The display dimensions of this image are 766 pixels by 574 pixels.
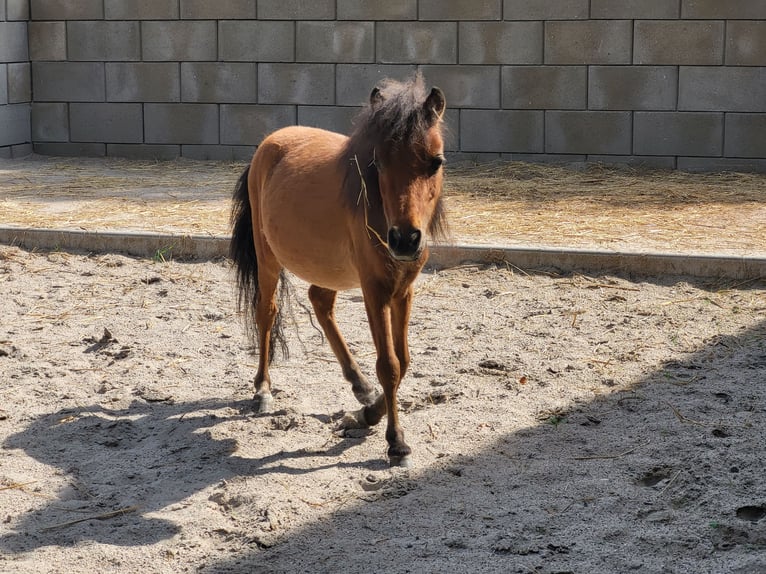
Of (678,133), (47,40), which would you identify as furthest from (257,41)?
(678,133)

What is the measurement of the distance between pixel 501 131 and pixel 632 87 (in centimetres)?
139

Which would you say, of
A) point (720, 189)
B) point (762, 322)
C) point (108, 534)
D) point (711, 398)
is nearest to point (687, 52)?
point (720, 189)

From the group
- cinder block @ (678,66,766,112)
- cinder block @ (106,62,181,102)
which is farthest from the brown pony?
cinder block @ (106,62,181,102)

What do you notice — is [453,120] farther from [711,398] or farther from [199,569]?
[199,569]

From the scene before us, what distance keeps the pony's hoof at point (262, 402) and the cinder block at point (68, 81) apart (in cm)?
775

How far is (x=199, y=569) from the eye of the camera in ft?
11.4

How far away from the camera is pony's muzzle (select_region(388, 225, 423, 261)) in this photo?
3811 mm

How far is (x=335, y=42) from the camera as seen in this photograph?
1090 cm

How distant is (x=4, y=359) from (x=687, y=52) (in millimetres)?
7210

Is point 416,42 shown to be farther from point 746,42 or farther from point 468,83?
point 746,42

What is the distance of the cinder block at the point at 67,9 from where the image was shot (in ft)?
37.8

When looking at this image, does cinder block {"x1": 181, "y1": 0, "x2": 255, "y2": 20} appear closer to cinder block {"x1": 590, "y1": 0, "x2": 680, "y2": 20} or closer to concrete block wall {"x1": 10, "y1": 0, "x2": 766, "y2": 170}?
concrete block wall {"x1": 10, "y1": 0, "x2": 766, "y2": 170}

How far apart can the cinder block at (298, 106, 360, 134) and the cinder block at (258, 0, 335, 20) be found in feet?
3.12

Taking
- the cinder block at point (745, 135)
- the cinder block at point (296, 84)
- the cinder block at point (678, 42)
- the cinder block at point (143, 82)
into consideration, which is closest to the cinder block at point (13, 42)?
the cinder block at point (143, 82)
